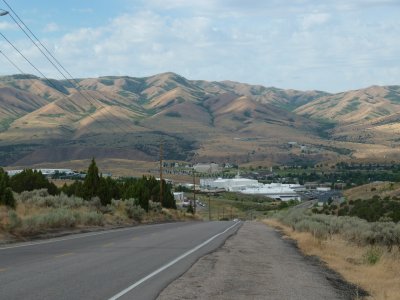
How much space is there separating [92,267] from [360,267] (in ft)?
24.3

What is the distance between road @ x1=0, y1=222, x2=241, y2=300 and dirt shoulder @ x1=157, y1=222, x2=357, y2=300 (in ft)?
1.62

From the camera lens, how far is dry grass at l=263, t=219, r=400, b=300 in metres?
13.6

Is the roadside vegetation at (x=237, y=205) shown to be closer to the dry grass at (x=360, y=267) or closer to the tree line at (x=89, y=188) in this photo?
the tree line at (x=89, y=188)

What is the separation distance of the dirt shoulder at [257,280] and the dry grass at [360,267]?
1.41 feet

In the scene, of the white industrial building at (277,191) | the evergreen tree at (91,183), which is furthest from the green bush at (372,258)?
the white industrial building at (277,191)

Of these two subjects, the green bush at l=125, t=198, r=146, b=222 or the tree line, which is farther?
the green bush at l=125, t=198, r=146, b=222

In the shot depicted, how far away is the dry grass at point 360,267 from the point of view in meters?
13.6

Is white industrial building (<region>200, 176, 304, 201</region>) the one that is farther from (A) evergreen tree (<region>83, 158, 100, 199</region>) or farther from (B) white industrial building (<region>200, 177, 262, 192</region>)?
(A) evergreen tree (<region>83, 158, 100, 199</region>)

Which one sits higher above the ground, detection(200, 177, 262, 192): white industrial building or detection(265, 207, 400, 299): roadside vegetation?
detection(200, 177, 262, 192): white industrial building

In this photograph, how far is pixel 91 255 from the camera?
19.1 meters

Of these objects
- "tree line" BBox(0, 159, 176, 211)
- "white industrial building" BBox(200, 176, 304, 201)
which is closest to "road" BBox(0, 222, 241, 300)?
"tree line" BBox(0, 159, 176, 211)

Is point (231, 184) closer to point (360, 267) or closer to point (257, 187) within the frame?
point (257, 187)

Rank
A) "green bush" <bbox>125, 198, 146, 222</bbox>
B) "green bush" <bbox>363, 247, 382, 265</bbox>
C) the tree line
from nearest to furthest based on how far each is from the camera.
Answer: "green bush" <bbox>363, 247, 382, 265</bbox>, the tree line, "green bush" <bbox>125, 198, 146, 222</bbox>

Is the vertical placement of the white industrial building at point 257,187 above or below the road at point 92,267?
above
